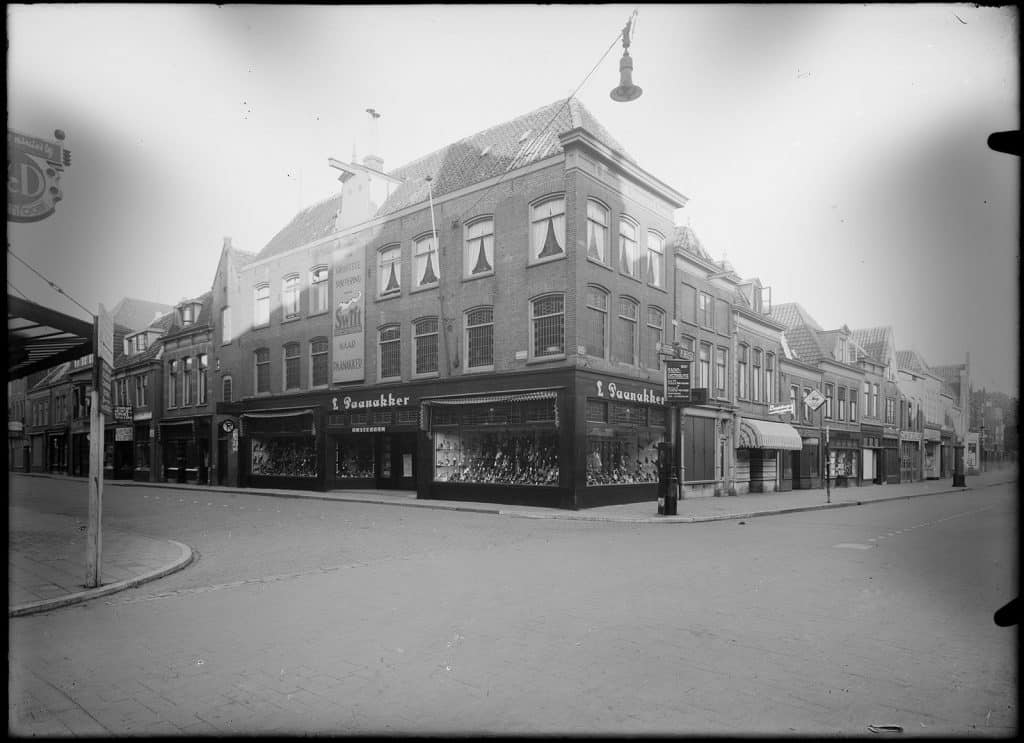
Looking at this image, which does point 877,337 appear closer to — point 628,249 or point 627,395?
point 627,395

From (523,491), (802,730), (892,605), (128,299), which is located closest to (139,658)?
(128,299)

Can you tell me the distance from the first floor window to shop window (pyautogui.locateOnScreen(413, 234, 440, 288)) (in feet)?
22.4

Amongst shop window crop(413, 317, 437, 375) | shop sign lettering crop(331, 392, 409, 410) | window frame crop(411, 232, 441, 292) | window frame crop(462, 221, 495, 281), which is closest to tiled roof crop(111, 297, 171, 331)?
window frame crop(462, 221, 495, 281)

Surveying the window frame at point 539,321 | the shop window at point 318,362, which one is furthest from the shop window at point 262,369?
the window frame at point 539,321

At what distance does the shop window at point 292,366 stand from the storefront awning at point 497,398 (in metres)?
7.47

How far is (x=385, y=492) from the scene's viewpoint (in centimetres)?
2475

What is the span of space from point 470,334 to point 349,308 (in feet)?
19.2

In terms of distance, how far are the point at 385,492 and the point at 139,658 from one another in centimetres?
2013

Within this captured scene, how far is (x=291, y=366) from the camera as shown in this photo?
2695cm

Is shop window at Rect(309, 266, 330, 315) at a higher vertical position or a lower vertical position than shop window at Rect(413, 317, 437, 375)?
higher

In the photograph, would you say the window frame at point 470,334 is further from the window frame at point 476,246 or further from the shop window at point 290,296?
the shop window at point 290,296

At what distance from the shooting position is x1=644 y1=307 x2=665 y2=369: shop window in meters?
22.5

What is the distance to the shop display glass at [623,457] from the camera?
65.0 ft

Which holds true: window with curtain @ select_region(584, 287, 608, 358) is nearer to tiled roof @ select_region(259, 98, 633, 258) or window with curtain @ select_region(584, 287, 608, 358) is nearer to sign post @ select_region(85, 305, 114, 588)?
tiled roof @ select_region(259, 98, 633, 258)
